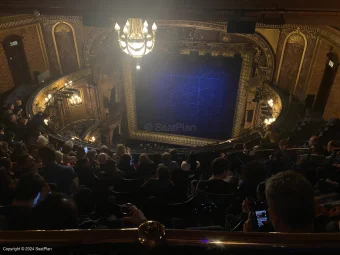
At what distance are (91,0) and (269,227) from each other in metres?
5.48

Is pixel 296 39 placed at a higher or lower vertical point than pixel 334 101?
higher

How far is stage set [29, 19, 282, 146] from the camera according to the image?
12.7m

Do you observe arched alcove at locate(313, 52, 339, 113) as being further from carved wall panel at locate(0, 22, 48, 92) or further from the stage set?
carved wall panel at locate(0, 22, 48, 92)

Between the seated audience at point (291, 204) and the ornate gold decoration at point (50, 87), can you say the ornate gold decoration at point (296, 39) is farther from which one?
the seated audience at point (291, 204)

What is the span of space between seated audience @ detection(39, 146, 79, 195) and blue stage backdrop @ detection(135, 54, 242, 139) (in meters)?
9.48

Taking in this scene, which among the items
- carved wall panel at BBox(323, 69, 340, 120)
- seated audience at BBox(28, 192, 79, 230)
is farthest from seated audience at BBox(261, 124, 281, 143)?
seated audience at BBox(28, 192, 79, 230)

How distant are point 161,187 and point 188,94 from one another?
9849 millimetres

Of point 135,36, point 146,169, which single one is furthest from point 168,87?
point 146,169

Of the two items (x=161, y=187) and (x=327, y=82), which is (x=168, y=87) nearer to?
(x=327, y=82)

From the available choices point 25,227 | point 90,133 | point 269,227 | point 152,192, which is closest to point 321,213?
point 269,227

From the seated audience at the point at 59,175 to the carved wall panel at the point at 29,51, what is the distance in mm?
9161

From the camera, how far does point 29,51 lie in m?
13.2

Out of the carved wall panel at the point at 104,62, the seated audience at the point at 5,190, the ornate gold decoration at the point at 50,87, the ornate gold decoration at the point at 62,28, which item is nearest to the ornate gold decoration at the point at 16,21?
the ornate gold decoration at the point at 62,28

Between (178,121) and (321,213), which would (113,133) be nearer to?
Answer: (178,121)
